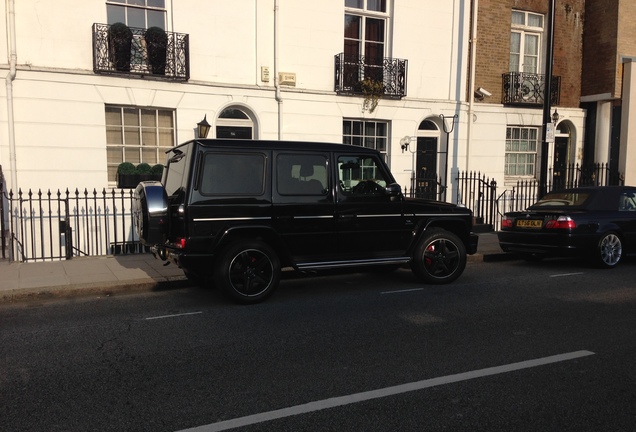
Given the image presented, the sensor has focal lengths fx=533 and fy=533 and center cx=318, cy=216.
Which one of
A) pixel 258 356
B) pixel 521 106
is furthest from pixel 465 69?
pixel 258 356

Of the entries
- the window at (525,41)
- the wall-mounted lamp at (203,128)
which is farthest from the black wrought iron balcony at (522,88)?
the wall-mounted lamp at (203,128)

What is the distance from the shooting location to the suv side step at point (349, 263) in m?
7.53

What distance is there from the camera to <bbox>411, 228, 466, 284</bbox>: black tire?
8266 millimetres

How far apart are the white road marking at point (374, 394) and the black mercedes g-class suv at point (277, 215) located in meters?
3.30

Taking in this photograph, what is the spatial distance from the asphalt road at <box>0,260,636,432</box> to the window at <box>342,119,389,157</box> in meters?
7.72

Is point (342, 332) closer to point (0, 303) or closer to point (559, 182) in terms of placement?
point (0, 303)

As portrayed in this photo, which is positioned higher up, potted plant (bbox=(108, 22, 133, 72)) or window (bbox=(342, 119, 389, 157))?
potted plant (bbox=(108, 22, 133, 72))

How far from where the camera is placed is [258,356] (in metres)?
5.07

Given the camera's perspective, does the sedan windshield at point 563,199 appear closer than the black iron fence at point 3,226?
No

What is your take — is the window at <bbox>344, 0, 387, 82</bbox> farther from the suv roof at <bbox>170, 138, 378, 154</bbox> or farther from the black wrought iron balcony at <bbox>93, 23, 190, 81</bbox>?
the suv roof at <bbox>170, 138, 378, 154</bbox>

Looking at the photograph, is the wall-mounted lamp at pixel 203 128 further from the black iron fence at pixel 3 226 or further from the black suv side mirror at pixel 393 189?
the black suv side mirror at pixel 393 189

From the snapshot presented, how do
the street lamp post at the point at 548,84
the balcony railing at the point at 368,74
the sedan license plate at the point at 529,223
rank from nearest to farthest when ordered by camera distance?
1. the sedan license plate at the point at 529,223
2. the street lamp post at the point at 548,84
3. the balcony railing at the point at 368,74

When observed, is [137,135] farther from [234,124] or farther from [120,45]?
[234,124]

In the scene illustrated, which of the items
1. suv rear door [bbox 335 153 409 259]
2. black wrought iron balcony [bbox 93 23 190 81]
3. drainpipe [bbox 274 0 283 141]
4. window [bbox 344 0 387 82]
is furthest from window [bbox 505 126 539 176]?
suv rear door [bbox 335 153 409 259]
